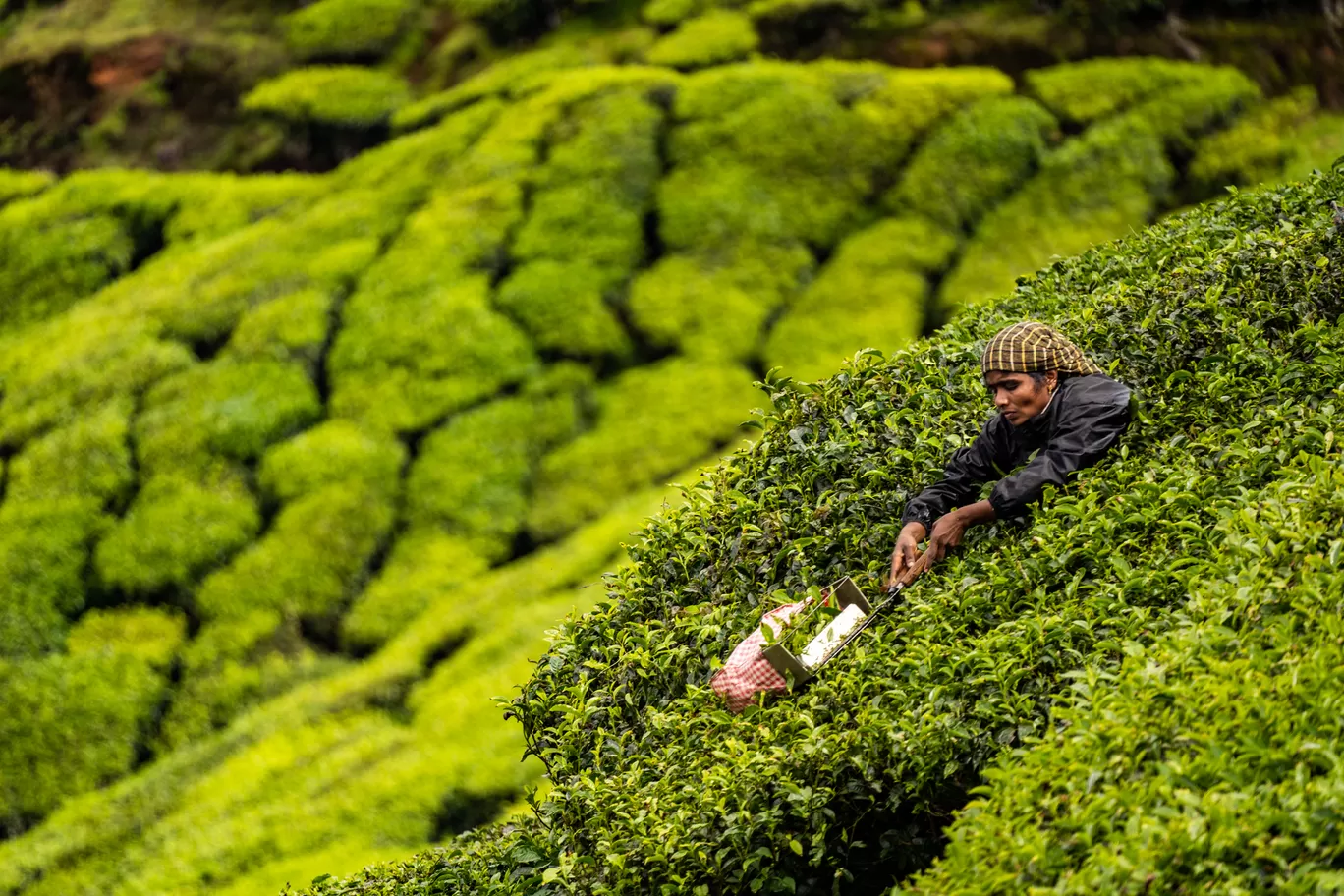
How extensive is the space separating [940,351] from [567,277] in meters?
11.3

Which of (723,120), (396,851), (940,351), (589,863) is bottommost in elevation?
(396,851)

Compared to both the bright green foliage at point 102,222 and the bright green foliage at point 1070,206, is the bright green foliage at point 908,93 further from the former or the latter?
the bright green foliage at point 102,222

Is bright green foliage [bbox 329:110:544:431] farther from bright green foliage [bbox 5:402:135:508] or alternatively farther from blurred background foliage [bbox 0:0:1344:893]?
bright green foliage [bbox 5:402:135:508]

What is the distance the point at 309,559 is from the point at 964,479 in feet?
38.6

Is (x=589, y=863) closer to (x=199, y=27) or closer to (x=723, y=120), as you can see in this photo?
(x=723, y=120)

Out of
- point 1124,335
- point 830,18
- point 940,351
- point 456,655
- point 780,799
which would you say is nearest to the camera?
point 780,799

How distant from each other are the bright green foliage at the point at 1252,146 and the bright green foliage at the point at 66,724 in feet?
51.3

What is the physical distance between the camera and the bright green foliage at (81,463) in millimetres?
17172

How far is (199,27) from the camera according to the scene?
981 inches

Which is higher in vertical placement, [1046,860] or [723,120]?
[1046,860]

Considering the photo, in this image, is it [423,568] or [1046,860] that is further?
[423,568]

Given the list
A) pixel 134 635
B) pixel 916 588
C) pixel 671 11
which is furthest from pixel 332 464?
pixel 916 588

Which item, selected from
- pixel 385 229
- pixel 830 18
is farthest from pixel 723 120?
pixel 385 229

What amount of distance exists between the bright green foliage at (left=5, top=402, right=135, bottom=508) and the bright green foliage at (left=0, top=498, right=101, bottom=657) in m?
0.22
